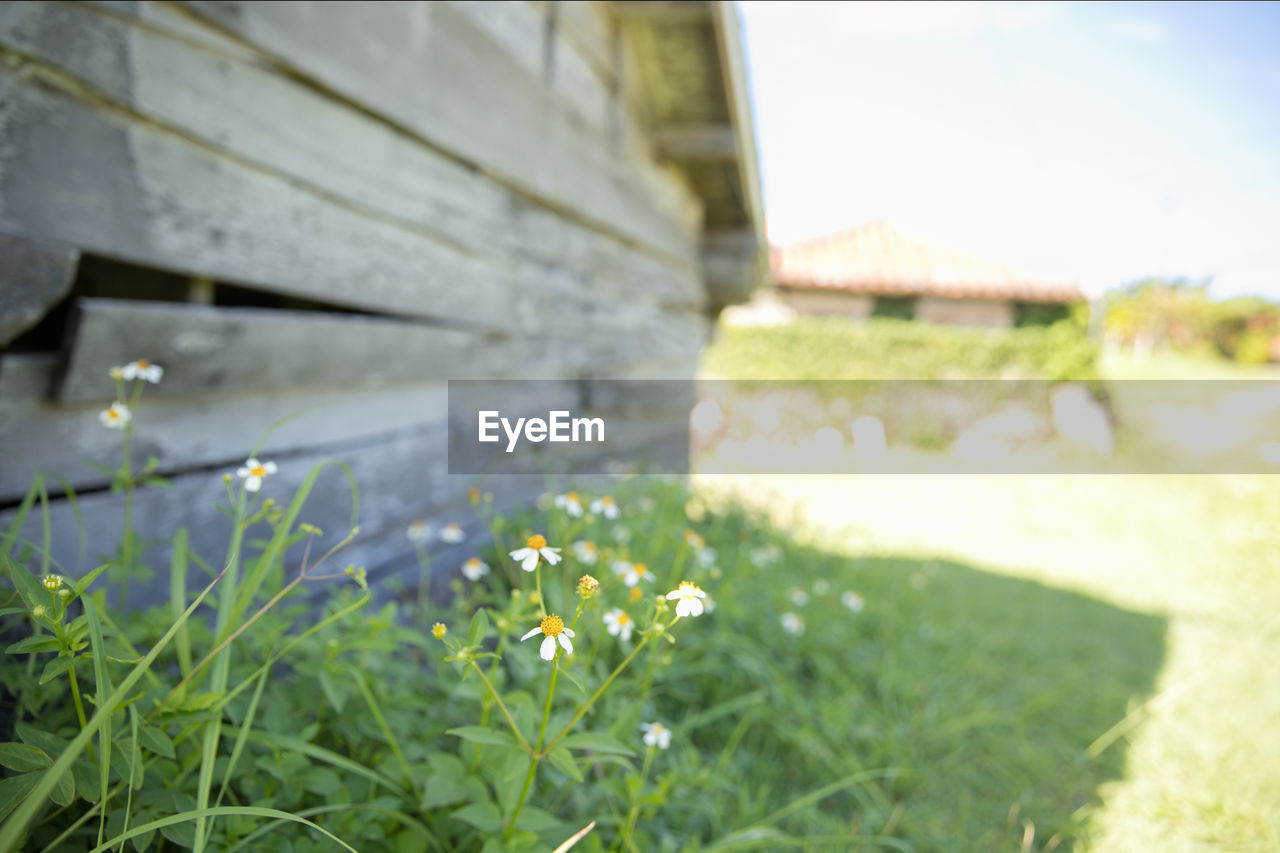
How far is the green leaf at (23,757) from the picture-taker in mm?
638

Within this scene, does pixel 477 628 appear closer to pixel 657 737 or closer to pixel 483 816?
pixel 483 816

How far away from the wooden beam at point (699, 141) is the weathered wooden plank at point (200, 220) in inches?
60.0

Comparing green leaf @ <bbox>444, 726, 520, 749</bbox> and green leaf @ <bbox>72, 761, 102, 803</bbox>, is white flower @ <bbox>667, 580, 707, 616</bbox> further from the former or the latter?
green leaf @ <bbox>72, 761, 102, 803</bbox>

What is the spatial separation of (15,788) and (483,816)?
469 mm

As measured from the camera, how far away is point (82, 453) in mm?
1187

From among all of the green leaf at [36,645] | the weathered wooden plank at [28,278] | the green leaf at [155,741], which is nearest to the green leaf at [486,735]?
the green leaf at [155,741]

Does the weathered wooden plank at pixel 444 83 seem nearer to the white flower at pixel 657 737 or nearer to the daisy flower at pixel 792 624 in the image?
the white flower at pixel 657 737

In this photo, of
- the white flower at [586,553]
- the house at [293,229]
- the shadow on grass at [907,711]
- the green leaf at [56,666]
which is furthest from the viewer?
the shadow on grass at [907,711]

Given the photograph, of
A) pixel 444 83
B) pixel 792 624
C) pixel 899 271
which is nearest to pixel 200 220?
pixel 444 83

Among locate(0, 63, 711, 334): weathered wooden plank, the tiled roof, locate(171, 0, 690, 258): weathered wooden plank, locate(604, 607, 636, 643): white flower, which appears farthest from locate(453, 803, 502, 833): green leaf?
the tiled roof

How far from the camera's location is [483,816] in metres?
0.87

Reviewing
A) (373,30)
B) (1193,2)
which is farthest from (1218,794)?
(373,30)

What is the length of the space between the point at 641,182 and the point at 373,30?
1.77 meters

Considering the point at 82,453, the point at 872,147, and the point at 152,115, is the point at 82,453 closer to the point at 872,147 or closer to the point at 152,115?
the point at 152,115
